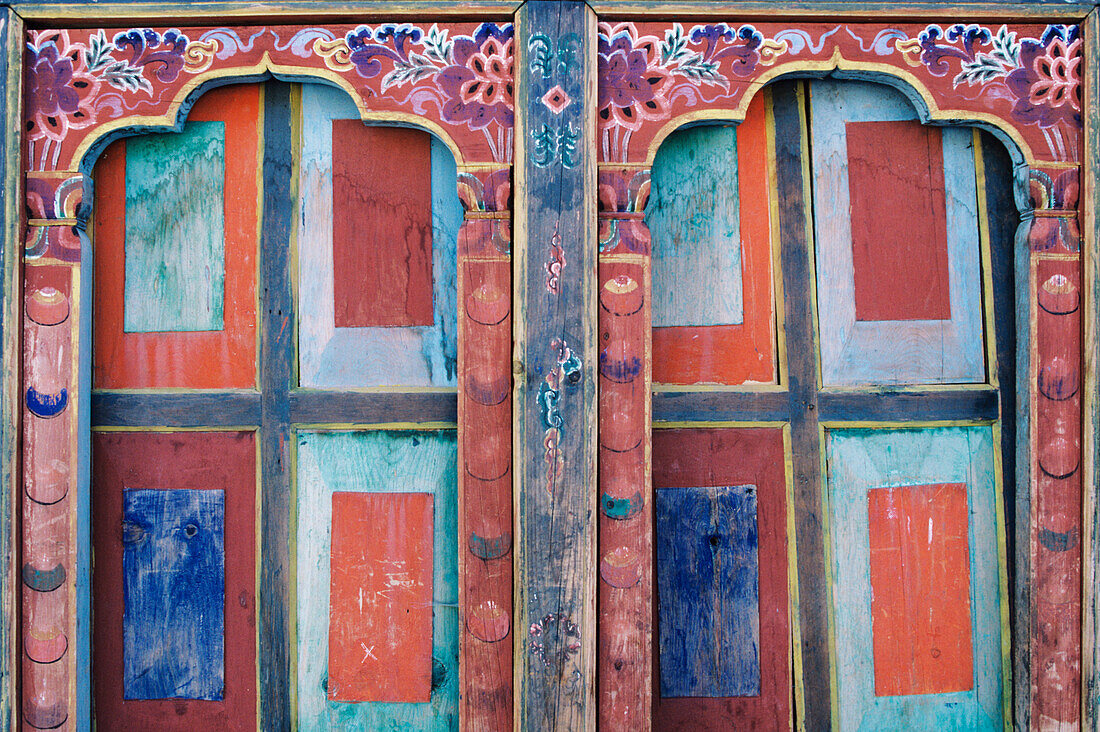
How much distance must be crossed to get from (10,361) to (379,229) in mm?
1150

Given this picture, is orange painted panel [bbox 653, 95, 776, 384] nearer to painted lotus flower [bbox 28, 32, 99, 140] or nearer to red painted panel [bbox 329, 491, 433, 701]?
red painted panel [bbox 329, 491, 433, 701]

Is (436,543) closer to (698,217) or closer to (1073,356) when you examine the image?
(698,217)

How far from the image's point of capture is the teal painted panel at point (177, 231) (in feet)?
6.58

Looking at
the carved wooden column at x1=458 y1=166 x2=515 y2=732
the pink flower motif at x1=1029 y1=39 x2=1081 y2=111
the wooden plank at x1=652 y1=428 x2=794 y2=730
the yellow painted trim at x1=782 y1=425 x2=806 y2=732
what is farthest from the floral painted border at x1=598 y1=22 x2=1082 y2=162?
the yellow painted trim at x1=782 y1=425 x2=806 y2=732

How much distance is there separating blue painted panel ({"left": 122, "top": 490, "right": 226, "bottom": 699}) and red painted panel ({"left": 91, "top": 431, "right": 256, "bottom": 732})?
0.03 metres

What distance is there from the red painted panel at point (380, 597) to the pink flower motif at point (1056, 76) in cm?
229

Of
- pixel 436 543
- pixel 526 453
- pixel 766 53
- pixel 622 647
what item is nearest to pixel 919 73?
pixel 766 53

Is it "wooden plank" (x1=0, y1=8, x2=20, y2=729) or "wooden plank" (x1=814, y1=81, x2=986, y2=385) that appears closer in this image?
"wooden plank" (x1=0, y1=8, x2=20, y2=729)

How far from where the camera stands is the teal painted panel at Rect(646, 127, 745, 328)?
2012 mm

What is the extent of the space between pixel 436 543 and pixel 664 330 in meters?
1.01

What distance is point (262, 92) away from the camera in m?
2.00

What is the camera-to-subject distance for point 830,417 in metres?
1.99

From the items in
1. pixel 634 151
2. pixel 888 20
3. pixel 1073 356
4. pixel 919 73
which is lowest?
pixel 1073 356

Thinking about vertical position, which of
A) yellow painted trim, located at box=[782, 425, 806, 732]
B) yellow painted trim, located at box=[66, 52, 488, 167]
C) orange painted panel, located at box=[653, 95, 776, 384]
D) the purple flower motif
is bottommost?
yellow painted trim, located at box=[782, 425, 806, 732]
